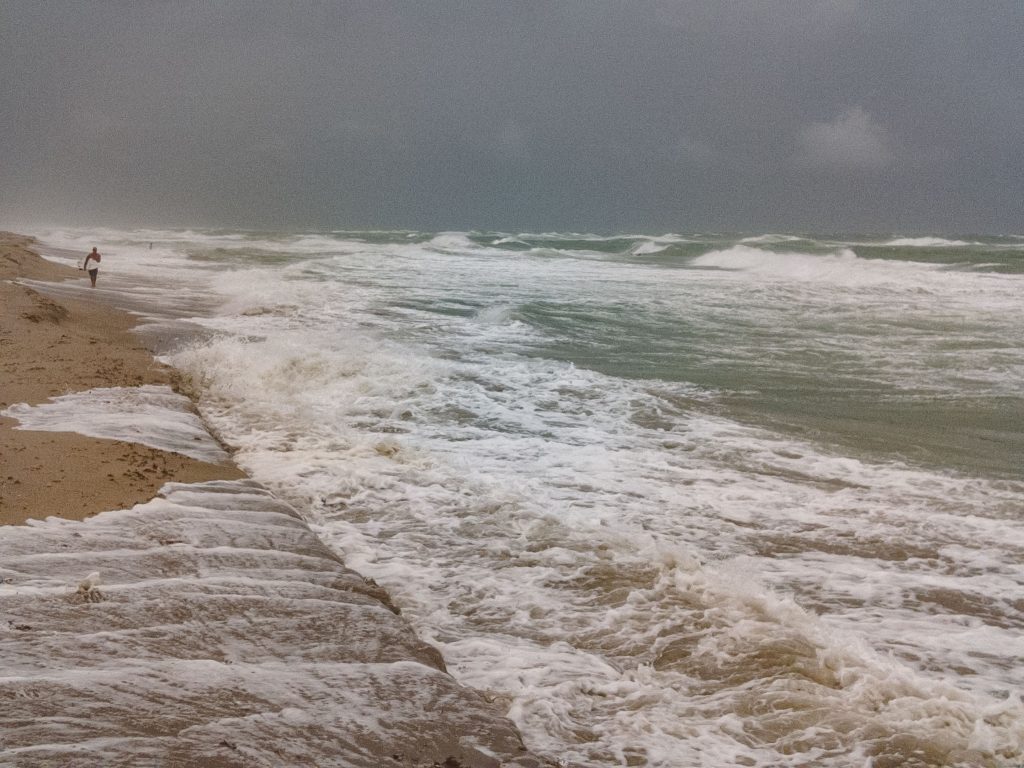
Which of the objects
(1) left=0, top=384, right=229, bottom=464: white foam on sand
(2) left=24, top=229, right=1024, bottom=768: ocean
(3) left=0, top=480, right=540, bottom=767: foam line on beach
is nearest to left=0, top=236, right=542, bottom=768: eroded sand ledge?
(3) left=0, top=480, right=540, bottom=767: foam line on beach

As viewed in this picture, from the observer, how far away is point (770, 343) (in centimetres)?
1388

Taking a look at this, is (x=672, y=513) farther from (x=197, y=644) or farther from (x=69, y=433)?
(x=69, y=433)

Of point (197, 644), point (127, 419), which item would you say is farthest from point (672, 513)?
point (127, 419)

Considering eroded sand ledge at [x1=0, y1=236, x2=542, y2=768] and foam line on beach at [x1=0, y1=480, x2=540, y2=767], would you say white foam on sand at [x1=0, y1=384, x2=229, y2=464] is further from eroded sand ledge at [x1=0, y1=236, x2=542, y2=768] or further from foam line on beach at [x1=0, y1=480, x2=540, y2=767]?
foam line on beach at [x1=0, y1=480, x2=540, y2=767]

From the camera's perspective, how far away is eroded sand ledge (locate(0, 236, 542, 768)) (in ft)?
8.27

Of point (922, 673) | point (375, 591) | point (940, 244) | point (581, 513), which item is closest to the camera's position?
point (922, 673)

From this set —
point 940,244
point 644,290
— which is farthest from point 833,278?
point 940,244

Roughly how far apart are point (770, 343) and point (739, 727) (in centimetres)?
1176

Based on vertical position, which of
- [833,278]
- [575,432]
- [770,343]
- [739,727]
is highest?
[833,278]

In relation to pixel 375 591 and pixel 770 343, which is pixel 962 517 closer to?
pixel 375 591

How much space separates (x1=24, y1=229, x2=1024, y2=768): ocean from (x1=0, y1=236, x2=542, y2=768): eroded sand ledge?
36 cm

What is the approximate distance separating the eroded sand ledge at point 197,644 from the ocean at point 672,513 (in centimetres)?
36

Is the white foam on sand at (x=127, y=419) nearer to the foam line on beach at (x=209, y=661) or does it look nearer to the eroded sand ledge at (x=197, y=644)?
the eroded sand ledge at (x=197, y=644)

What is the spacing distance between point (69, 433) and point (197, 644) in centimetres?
349
